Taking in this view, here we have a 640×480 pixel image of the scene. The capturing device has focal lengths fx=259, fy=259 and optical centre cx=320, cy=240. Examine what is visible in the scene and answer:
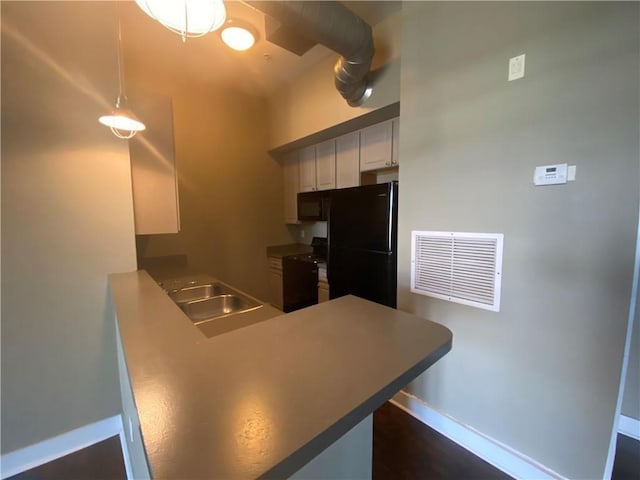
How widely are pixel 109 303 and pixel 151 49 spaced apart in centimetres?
238

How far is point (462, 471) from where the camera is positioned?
1.44 m

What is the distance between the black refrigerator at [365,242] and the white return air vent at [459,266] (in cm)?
21

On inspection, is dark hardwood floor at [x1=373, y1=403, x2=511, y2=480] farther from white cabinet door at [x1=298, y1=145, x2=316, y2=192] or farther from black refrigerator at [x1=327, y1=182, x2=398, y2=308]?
white cabinet door at [x1=298, y1=145, x2=316, y2=192]

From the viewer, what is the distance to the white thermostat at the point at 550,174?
1188 mm

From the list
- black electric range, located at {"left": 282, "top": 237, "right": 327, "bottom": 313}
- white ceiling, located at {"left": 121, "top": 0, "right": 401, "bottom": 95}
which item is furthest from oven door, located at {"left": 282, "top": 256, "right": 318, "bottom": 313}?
white ceiling, located at {"left": 121, "top": 0, "right": 401, "bottom": 95}

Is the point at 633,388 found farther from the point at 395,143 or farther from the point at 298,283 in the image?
the point at 298,283

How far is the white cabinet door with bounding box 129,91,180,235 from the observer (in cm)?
185

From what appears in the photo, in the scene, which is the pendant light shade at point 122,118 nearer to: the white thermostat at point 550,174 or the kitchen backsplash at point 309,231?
the white thermostat at point 550,174

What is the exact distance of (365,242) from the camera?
2.14 meters

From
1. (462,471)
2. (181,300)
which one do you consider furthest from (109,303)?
(462,471)

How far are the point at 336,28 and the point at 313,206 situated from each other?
1.94m

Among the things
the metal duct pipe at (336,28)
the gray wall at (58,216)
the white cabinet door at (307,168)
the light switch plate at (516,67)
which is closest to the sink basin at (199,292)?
the gray wall at (58,216)

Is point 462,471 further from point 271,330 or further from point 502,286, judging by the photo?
point 271,330

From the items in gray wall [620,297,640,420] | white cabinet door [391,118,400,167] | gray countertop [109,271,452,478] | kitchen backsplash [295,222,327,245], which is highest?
white cabinet door [391,118,400,167]
